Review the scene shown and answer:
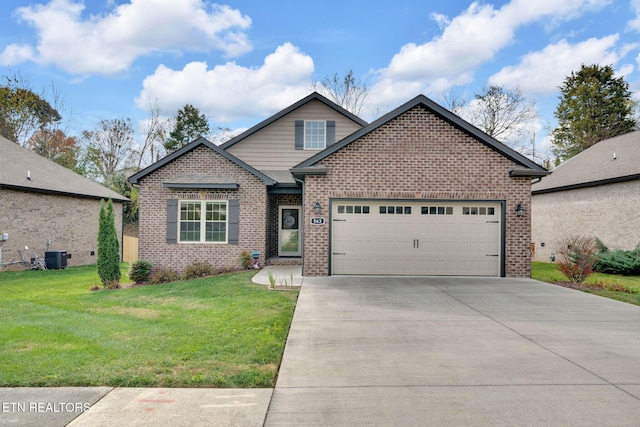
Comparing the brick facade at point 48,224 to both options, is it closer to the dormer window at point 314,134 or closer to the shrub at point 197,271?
the shrub at point 197,271

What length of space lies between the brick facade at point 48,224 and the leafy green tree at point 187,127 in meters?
17.4

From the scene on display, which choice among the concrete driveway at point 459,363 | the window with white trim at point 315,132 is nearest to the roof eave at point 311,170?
the concrete driveway at point 459,363

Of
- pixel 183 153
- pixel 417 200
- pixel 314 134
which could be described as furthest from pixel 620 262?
pixel 183 153

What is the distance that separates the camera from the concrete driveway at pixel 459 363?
3.56 meters

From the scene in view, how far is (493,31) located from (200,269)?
16.5 meters

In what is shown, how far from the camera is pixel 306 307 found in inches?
304

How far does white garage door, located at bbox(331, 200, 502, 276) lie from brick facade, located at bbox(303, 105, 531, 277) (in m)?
0.38

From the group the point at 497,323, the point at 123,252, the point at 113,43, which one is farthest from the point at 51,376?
the point at 123,252

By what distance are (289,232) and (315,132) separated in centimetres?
436

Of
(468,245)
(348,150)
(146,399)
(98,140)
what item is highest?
(98,140)

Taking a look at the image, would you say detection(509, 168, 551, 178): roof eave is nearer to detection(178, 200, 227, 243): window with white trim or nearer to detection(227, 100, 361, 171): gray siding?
detection(227, 100, 361, 171): gray siding

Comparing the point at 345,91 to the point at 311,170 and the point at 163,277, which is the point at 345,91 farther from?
the point at 163,277

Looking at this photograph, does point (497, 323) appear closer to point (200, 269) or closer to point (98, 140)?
point (200, 269)

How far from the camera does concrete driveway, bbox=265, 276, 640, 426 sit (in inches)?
140
